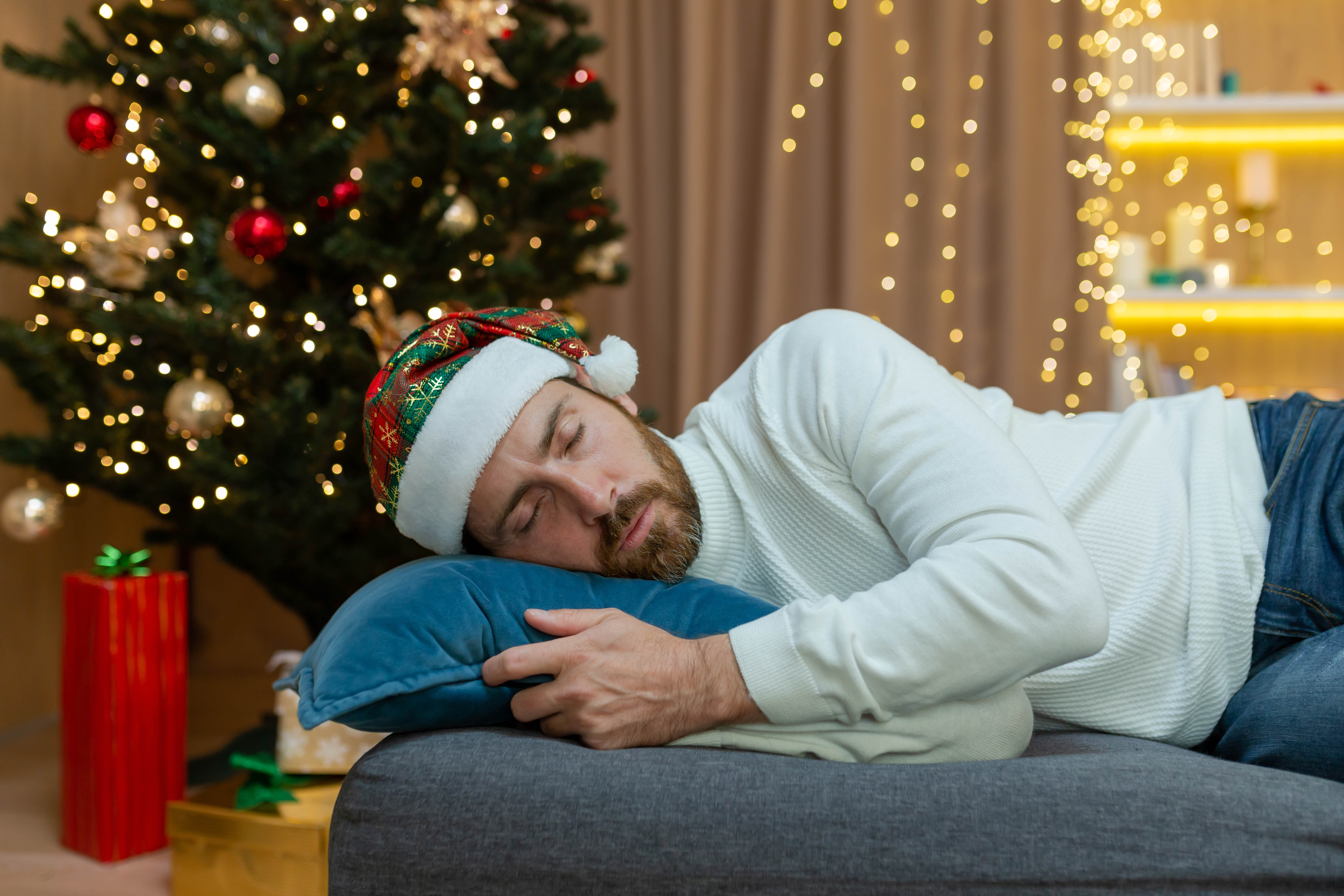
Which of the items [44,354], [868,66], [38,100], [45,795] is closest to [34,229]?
[44,354]

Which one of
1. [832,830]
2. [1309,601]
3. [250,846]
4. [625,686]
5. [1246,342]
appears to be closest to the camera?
[832,830]

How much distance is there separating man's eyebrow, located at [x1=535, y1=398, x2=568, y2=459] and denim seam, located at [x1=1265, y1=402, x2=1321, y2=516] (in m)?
0.83

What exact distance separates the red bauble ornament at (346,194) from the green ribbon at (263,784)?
1.01 m

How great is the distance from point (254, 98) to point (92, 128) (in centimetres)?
38

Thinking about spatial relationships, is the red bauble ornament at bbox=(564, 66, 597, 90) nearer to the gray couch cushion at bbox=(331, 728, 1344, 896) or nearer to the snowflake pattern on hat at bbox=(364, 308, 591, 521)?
the snowflake pattern on hat at bbox=(364, 308, 591, 521)

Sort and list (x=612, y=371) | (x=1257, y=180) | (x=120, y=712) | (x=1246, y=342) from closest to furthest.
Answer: (x=612, y=371) < (x=120, y=712) < (x=1257, y=180) < (x=1246, y=342)

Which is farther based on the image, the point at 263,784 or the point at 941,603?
the point at 263,784

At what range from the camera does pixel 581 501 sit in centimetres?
103

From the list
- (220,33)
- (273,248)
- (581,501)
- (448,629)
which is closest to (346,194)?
(273,248)

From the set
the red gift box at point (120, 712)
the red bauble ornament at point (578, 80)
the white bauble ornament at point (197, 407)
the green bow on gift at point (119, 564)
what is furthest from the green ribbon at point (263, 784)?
the red bauble ornament at point (578, 80)

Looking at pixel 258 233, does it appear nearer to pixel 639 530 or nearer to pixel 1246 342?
pixel 639 530

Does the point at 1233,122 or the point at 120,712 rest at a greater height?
the point at 1233,122

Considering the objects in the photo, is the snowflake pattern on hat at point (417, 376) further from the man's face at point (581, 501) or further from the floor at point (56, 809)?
the floor at point (56, 809)

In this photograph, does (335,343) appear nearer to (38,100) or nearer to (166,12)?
(166,12)
